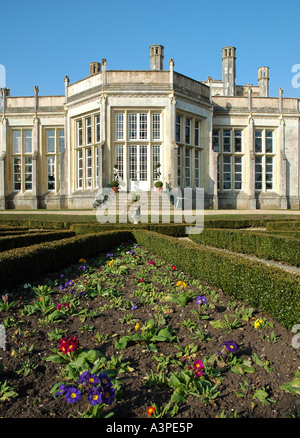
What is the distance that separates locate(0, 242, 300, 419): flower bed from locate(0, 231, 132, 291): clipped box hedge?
0.32 m

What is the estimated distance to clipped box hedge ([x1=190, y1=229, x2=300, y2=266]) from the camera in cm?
681

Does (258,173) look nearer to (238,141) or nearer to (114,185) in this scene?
(238,141)

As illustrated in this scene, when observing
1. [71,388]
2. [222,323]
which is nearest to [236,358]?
[222,323]

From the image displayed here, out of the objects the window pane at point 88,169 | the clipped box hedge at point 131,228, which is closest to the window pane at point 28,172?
the window pane at point 88,169

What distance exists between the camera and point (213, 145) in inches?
1027

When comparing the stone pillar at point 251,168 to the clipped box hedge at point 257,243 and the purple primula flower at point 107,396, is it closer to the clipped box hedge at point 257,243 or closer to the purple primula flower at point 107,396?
the clipped box hedge at point 257,243

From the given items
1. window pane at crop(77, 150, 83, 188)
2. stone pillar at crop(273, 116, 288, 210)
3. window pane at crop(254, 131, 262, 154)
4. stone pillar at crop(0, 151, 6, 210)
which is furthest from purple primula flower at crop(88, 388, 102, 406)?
window pane at crop(254, 131, 262, 154)

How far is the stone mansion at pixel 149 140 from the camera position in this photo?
20.7 m

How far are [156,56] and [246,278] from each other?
85.3 ft

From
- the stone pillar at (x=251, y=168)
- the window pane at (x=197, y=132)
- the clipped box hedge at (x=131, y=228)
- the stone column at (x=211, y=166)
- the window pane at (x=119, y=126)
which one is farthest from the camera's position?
the stone pillar at (x=251, y=168)

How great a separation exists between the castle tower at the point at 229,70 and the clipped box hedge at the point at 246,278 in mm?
26775

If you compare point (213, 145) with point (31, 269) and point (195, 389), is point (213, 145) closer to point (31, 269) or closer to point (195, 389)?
point (31, 269)

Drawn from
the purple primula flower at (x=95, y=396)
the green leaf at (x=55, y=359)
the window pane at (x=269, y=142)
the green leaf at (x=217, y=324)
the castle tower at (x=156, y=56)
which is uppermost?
the castle tower at (x=156, y=56)
